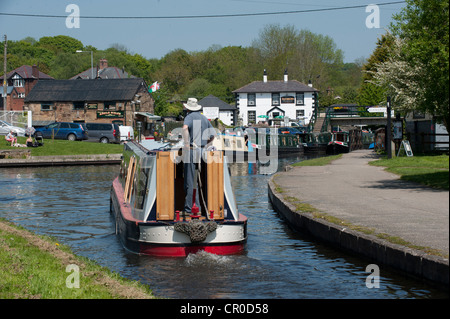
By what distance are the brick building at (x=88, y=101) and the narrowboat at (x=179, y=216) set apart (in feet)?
202

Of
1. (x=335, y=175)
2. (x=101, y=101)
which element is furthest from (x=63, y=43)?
(x=335, y=175)

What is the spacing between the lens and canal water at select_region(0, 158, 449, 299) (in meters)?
8.98

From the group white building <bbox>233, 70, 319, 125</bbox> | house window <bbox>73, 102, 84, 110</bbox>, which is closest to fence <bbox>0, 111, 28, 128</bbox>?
house window <bbox>73, 102, 84, 110</bbox>

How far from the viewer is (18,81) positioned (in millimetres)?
93875

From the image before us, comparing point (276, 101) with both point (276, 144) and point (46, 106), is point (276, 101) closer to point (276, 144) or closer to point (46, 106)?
point (46, 106)

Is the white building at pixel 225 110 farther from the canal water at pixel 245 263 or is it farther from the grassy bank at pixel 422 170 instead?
the canal water at pixel 245 263

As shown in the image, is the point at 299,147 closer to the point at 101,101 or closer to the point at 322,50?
the point at 101,101

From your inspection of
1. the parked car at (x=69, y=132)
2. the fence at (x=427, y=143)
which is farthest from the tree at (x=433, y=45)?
the parked car at (x=69, y=132)

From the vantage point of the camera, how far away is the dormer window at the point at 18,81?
93438mm

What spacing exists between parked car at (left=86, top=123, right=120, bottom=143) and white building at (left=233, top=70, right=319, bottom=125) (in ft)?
126

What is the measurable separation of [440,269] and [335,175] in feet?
47.5

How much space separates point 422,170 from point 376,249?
40.5 feet

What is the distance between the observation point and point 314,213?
44.5 ft

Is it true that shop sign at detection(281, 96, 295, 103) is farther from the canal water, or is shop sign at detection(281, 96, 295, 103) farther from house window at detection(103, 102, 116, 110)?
the canal water
